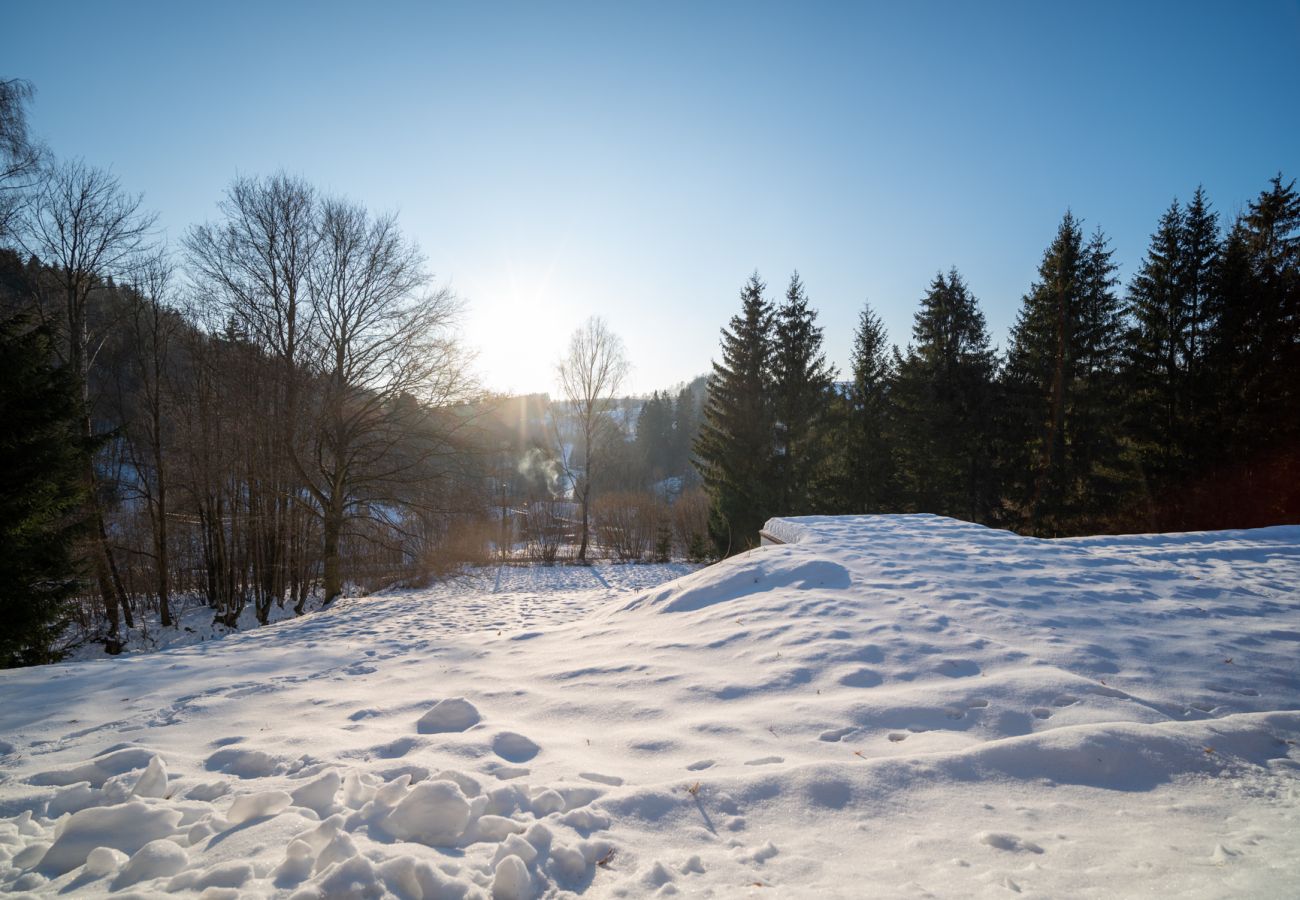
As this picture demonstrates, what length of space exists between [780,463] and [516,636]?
1801cm

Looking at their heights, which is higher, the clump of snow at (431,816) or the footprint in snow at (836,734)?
the clump of snow at (431,816)

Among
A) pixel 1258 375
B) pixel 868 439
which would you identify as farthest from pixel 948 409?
pixel 1258 375

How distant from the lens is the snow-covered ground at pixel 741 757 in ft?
6.12

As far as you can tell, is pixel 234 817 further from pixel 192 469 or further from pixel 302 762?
pixel 192 469

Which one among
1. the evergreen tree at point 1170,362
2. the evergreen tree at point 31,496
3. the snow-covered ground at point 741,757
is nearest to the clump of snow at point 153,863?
the snow-covered ground at point 741,757

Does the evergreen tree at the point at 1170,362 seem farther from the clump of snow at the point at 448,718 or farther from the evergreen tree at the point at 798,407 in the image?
the clump of snow at the point at 448,718

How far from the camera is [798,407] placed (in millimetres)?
23391

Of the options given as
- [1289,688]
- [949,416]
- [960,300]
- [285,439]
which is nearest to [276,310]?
[285,439]

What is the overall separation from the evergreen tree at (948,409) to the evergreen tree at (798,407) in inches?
129

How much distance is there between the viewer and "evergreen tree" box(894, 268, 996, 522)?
21.0m

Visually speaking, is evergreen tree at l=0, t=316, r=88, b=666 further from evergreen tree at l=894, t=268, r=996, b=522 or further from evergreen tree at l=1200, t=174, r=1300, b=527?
evergreen tree at l=1200, t=174, r=1300, b=527

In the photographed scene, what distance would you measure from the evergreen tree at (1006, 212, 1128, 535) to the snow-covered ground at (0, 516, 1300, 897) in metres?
16.4

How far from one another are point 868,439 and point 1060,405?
683cm

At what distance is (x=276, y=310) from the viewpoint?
13922 millimetres
